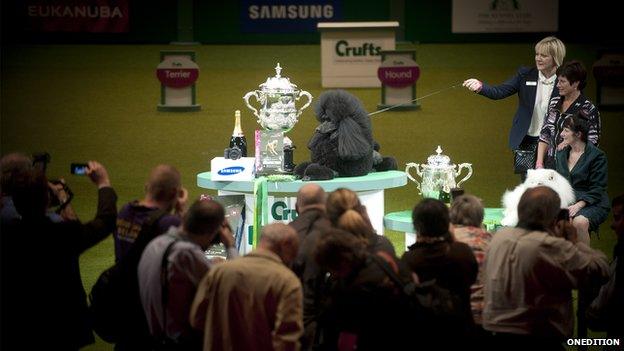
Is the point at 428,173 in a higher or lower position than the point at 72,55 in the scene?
lower

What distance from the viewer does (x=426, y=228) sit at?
5.68m

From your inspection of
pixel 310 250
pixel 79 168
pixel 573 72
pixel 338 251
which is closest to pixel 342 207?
pixel 310 250

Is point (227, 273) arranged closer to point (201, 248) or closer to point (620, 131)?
point (201, 248)

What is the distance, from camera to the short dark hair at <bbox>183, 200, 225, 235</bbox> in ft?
18.1

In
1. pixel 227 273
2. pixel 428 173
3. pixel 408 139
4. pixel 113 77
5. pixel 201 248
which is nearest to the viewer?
pixel 227 273

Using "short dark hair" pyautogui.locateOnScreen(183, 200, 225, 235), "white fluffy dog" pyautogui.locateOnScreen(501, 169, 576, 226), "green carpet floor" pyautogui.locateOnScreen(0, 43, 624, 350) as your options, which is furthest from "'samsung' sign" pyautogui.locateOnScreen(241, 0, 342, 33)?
"short dark hair" pyautogui.locateOnScreen(183, 200, 225, 235)

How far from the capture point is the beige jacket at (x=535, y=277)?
5.73 metres

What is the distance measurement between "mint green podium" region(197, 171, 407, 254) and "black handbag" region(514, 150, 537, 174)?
36.2 inches

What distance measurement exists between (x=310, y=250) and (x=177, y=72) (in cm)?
1121

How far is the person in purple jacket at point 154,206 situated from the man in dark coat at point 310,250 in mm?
642

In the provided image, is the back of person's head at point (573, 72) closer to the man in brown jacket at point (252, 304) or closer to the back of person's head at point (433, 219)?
the back of person's head at point (433, 219)

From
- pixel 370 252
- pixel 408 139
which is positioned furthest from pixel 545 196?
pixel 408 139

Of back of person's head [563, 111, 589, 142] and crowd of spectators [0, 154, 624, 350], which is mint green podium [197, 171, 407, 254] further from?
crowd of spectators [0, 154, 624, 350]

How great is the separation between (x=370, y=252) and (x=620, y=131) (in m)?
10.4
